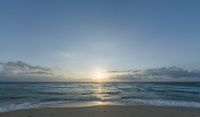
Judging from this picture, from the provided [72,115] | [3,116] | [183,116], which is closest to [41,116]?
[72,115]

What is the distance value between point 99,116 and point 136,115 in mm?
2056

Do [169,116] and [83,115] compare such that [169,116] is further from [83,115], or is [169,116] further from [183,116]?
[83,115]

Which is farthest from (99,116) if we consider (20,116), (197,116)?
(197,116)

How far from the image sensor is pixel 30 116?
1331 cm

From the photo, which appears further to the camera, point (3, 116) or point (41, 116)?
point (3, 116)

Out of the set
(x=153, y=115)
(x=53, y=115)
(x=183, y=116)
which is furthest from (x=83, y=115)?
(x=183, y=116)

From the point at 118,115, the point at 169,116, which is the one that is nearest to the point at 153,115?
the point at 169,116

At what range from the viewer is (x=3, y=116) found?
14.1m

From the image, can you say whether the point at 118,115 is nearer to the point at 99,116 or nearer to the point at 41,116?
the point at 99,116

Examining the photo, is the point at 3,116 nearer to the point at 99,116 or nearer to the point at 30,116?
the point at 30,116

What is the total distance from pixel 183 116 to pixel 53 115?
6896mm

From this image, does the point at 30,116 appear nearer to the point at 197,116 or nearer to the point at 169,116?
the point at 169,116

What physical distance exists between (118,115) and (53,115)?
3.45 m

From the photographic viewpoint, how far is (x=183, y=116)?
1368 centimetres
